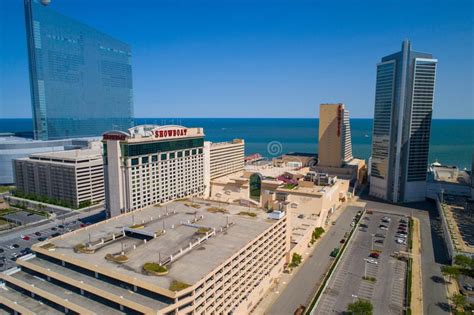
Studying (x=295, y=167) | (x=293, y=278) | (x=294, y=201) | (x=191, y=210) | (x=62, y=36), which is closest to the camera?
(x=293, y=278)

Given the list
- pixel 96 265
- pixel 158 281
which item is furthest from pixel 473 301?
pixel 96 265

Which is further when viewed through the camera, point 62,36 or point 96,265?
point 62,36

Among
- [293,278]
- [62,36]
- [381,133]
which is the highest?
[62,36]

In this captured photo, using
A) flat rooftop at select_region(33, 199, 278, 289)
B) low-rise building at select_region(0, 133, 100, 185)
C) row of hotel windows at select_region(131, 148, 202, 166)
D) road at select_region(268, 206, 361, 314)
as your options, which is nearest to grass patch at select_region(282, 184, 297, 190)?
road at select_region(268, 206, 361, 314)

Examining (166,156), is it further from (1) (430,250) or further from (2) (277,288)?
(1) (430,250)

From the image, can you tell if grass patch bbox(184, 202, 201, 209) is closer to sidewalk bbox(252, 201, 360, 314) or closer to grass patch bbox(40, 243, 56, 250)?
sidewalk bbox(252, 201, 360, 314)

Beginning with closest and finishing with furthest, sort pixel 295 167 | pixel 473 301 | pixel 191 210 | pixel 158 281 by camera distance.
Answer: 1. pixel 158 281
2. pixel 473 301
3. pixel 191 210
4. pixel 295 167

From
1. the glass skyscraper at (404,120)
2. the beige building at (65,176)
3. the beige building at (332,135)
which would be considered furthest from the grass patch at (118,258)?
the beige building at (332,135)

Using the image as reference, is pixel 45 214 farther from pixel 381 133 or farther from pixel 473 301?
pixel 381 133
